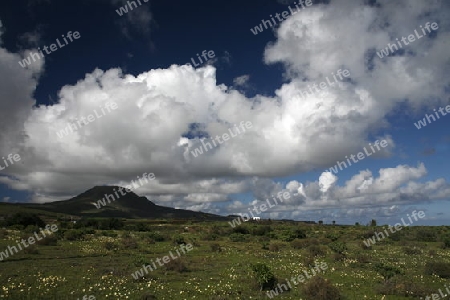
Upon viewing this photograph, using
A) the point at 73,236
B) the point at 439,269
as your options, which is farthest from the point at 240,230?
the point at 439,269

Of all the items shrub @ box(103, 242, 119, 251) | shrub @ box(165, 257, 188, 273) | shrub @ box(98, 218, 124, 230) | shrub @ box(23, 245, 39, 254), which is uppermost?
shrub @ box(98, 218, 124, 230)

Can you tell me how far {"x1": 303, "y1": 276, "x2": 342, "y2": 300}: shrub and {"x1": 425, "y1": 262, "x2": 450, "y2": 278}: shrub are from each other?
1146cm

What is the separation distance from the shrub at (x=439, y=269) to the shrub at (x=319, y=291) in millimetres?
11464

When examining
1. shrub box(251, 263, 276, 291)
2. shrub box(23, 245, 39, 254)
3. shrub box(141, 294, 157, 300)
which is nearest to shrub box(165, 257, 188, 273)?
shrub box(251, 263, 276, 291)

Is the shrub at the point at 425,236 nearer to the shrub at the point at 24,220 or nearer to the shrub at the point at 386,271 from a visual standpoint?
the shrub at the point at 386,271

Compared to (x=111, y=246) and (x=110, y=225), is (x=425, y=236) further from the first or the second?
(x=110, y=225)

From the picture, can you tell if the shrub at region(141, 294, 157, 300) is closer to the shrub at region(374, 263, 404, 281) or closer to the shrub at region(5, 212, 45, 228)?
the shrub at region(374, 263, 404, 281)

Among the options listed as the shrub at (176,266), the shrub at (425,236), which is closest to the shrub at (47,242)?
the shrub at (176,266)

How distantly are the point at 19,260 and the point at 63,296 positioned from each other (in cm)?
1419

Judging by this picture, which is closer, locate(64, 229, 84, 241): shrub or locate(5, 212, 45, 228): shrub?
locate(64, 229, 84, 241): shrub

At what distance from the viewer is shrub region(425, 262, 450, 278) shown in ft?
85.7

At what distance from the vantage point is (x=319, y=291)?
62.3 feet

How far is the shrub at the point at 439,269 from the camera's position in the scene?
2612 centimetres

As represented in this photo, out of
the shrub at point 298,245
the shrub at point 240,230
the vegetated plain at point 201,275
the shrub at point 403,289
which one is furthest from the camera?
the shrub at point 240,230
